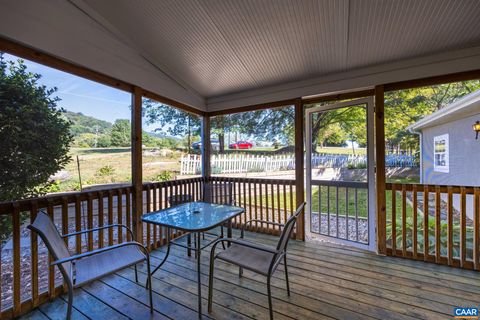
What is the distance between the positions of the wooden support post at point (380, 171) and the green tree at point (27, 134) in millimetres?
3608

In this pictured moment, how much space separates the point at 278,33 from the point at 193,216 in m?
2.14

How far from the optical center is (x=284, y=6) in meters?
1.88

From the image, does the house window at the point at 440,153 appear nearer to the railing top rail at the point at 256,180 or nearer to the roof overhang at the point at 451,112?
the roof overhang at the point at 451,112

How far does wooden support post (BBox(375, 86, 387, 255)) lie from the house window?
1.92 ft

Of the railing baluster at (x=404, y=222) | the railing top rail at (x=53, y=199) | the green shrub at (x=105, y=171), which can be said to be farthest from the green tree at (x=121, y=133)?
the railing baluster at (x=404, y=222)

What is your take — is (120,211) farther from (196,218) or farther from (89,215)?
(196,218)

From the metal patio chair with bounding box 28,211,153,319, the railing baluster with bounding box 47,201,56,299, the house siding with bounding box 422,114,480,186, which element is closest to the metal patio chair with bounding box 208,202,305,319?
the metal patio chair with bounding box 28,211,153,319

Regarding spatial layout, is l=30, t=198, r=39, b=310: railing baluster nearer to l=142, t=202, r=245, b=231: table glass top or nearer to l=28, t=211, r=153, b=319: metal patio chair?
l=28, t=211, r=153, b=319: metal patio chair

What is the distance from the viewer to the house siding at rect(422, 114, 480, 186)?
2.36 meters

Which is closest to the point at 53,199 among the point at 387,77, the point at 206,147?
the point at 206,147

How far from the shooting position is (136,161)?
103 inches

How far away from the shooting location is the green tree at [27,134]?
1655 millimetres

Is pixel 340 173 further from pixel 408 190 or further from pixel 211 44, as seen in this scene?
pixel 211 44

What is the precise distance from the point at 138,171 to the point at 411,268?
3.50 m
